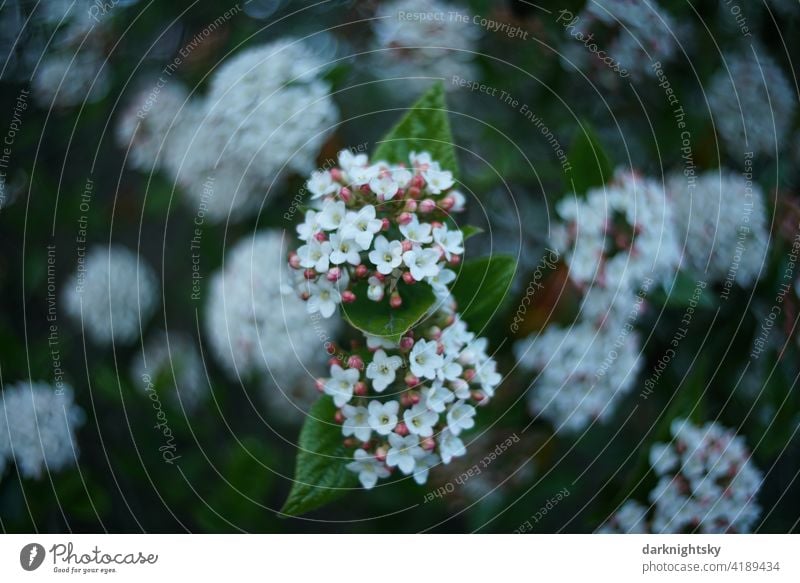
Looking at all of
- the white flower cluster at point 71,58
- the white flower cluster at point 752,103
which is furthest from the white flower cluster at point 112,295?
the white flower cluster at point 752,103

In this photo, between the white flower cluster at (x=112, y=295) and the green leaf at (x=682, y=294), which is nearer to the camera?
the green leaf at (x=682, y=294)

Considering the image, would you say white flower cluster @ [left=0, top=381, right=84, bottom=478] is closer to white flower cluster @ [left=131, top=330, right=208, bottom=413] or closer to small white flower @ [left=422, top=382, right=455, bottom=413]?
white flower cluster @ [left=131, top=330, right=208, bottom=413]

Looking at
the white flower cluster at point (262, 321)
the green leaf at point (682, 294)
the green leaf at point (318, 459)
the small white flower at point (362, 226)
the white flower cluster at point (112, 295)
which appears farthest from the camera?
the white flower cluster at point (112, 295)

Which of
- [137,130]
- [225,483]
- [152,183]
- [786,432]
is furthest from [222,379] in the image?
[786,432]

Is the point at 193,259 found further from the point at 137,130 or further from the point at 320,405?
the point at 320,405

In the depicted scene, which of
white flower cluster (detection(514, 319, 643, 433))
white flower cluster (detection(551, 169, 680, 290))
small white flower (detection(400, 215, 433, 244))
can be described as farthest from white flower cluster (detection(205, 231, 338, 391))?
white flower cluster (detection(551, 169, 680, 290))

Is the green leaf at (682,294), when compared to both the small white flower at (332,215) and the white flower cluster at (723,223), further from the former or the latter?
the small white flower at (332,215)
